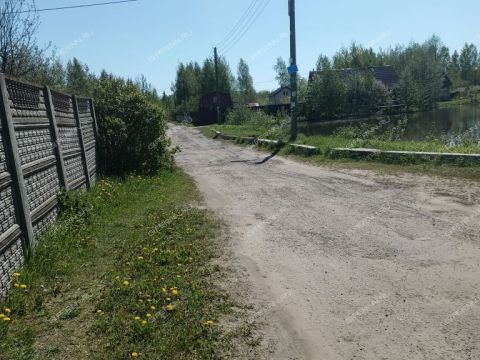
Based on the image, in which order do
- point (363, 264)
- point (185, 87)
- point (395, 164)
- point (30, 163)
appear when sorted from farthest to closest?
1. point (185, 87)
2. point (395, 164)
3. point (30, 163)
4. point (363, 264)

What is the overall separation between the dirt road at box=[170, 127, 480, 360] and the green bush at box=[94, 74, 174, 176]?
156 inches

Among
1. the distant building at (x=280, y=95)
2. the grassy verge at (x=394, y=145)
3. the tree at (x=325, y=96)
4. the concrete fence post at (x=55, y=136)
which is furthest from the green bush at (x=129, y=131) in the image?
the distant building at (x=280, y=95)

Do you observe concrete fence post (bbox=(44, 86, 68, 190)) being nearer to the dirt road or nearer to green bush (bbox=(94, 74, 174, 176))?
the dirt road

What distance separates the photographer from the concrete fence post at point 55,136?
7.59 meters

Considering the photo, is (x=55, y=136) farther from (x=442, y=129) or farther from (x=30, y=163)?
(x=442, y=129)


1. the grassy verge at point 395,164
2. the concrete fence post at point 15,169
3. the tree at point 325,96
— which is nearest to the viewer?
the concrete fence post at point 15,169

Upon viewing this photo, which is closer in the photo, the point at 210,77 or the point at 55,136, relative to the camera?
the point at 55,136

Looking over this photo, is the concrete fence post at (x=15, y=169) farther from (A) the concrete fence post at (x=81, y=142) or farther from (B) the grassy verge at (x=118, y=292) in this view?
(A) the concrete fence post at (x=81, y=142)

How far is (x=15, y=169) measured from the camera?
534cm

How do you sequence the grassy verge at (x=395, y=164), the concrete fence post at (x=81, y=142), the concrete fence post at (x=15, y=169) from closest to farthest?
the concrete fence post at (x=15, y=169), the concrete fence post at (x=81, y=142), the grassy verge at (x=395, y=164)

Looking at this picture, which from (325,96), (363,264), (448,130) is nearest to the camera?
(363,264)

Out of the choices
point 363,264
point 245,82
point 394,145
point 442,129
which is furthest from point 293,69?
point 245,82

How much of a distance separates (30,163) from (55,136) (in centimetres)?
167

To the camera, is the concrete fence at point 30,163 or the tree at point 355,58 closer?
the concrete fence at point 30,163
